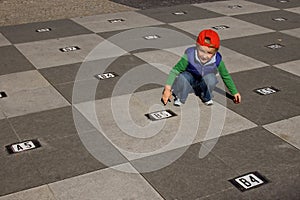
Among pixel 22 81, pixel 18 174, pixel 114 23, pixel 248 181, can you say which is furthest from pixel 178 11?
pixel 18 174

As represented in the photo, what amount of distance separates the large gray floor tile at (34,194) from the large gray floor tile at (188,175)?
1053 millimetres

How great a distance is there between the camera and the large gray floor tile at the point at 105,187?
4.55m

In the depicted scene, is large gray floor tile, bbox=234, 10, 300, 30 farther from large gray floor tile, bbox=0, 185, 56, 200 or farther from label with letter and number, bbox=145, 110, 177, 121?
large gray floor tile, bbox=0, 185, 56, 200

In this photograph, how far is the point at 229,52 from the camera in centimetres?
890

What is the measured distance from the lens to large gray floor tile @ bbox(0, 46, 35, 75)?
806cm

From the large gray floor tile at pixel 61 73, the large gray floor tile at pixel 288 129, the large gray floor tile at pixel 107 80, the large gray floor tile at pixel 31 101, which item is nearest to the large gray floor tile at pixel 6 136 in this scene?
the large gray floor tile at pixel 31 101

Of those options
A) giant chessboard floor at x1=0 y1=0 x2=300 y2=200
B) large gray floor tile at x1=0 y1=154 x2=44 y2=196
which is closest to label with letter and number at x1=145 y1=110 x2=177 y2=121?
giant chessboard floor at x1=0 y1=0 x2=300 y2=200

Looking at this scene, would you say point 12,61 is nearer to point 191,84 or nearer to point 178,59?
point 178,59

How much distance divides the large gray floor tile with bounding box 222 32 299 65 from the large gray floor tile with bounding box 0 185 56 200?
17.1ft

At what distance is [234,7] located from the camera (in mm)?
12422

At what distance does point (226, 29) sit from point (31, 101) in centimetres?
547

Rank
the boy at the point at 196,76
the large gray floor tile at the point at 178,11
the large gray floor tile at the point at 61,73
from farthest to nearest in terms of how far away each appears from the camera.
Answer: the large gray floor tile at the point at 178,11 → the large gray floor tile at the point at 61,73 → the boy at the point at 196,76

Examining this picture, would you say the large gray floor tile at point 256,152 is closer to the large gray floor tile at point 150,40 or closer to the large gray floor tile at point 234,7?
the large gray floor tile at point 150,40

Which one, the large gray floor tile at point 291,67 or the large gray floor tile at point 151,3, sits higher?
the large gray floor tile at point 291,67
